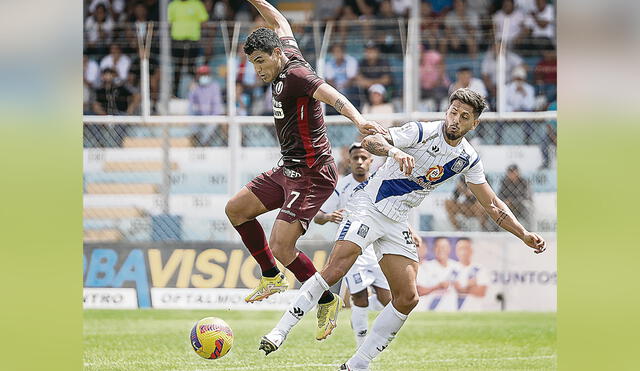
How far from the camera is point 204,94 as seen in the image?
656 inches

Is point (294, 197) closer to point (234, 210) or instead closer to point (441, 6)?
point (234, 210)

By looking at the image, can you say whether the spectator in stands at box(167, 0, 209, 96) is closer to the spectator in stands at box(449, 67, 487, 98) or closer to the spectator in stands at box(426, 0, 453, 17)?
the spectator in stands at box(449, 67, 487, 98)

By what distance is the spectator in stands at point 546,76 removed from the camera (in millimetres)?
15945

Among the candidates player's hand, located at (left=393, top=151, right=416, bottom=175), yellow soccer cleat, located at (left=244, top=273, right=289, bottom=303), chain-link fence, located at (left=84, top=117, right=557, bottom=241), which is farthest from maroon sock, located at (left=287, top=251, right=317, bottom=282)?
chain-link fence, located at (left=84, top=117, right=557, bottom=241)

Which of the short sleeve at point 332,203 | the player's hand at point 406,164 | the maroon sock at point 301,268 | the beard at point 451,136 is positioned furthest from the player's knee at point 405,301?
the short sleeve at point 332,203

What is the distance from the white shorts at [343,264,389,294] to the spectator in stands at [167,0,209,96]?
7819 mm

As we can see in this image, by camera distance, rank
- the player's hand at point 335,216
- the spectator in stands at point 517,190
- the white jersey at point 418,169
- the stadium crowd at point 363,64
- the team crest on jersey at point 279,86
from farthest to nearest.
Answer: the stadium crowd at point 363,64 → the spectator in stands at point 517,190 → the player's hand at point 335,216 → the team crest on jersey at point 279,86 → the white jersey at point 418,169

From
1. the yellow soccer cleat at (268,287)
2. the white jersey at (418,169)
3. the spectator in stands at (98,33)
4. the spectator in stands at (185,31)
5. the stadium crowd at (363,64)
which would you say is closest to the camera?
the white jersey at (418,169)

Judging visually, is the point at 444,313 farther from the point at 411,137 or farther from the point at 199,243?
the point at 411,137

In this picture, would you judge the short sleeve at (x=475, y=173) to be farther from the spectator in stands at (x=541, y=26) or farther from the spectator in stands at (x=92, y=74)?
the spectator in stands at (x=92, y=74)

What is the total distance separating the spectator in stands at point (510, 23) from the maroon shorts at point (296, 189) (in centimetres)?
919

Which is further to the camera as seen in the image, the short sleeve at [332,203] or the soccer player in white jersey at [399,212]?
the short sleeve at [332,203]
